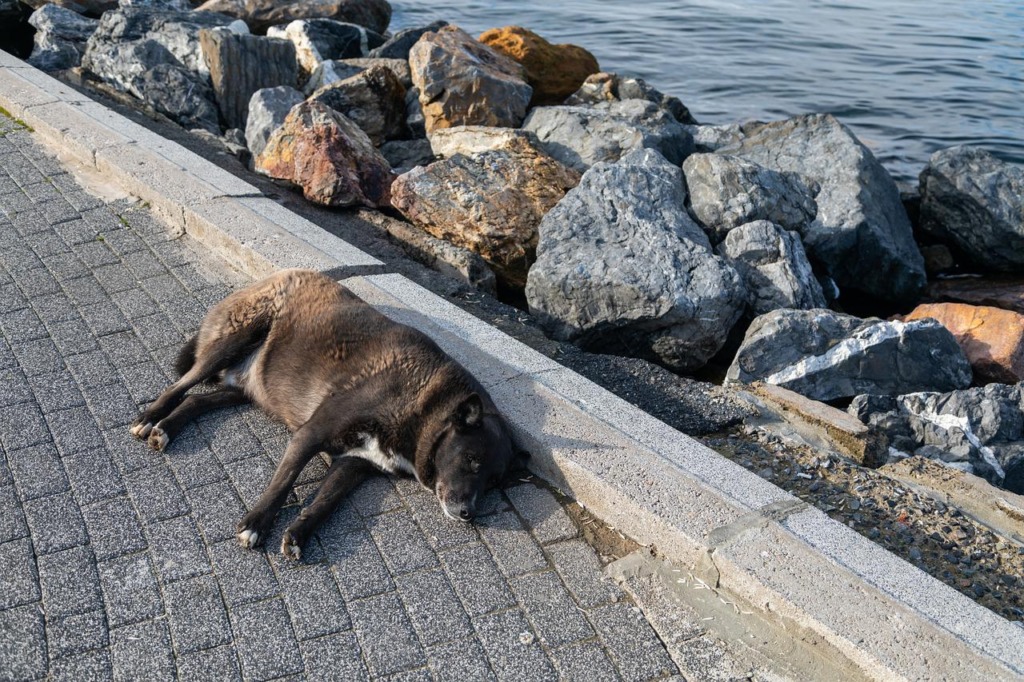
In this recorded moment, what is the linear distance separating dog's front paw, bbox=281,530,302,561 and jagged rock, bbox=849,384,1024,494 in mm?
3645

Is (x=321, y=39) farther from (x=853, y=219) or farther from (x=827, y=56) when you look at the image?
(x=827, y=56)

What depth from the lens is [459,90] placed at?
1048cm

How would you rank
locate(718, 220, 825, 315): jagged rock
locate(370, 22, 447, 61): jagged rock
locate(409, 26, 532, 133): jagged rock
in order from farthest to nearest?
locate(370, 22, 447, 61): jagged rock → locate(409, 26, 532, 133): jagged rock → locate(718, 220, 825, 315): jagged rock

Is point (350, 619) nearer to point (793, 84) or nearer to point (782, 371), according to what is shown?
point (782, 371)

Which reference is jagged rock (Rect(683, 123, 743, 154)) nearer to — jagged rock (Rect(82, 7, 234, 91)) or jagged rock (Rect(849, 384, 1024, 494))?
jagged rock (Rect(849, 384, 1024, 494))

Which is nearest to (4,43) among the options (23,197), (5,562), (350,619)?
(23,197)

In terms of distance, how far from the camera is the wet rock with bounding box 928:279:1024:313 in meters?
9.80

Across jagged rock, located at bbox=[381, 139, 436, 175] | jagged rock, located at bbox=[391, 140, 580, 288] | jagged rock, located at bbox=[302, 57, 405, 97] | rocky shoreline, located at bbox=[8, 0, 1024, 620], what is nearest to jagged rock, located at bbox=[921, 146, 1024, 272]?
rocky shoreline, located at bbox=[8, 0, 1024, 620]

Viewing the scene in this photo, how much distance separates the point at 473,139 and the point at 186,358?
16.6 ft

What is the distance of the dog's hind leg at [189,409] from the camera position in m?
4.52

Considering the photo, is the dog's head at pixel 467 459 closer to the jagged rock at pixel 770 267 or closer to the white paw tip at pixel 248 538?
the white paw tip at pixel 248 538

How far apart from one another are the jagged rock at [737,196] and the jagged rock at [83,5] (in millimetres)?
10406

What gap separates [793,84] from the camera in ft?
58.9

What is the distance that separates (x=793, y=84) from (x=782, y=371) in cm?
1305
